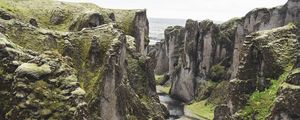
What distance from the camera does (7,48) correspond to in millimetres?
41938

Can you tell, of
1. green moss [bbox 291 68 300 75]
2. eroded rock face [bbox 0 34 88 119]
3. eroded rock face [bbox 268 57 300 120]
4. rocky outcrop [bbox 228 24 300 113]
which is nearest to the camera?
eroded rock face [bbox 0 34 88 119]

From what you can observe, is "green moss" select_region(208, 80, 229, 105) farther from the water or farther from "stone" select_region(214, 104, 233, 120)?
"stone" select_region(214, 104, 233, 120)

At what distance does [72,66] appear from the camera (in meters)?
54.5

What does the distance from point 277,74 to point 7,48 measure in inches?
2056

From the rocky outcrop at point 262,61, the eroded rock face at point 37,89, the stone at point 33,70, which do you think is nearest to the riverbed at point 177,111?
the rocky outcrop at point 262,61

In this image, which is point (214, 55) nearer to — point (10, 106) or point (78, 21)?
point (78, 21)

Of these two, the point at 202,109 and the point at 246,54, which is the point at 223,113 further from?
the point at 202,109

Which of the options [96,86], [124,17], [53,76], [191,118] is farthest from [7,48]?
[124,17]

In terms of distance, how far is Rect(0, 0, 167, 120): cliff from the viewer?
38.6m

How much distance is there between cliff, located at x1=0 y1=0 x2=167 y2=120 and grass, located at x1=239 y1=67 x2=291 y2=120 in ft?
77.2

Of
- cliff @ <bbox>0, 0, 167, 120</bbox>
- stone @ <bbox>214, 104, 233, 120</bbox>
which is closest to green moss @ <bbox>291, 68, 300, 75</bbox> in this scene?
stone @ <bbox>214, 104, 233, 120</bbox>

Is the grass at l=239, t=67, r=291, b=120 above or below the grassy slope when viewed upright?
below

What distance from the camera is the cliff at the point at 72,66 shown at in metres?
38.6

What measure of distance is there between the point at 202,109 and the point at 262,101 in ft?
302
